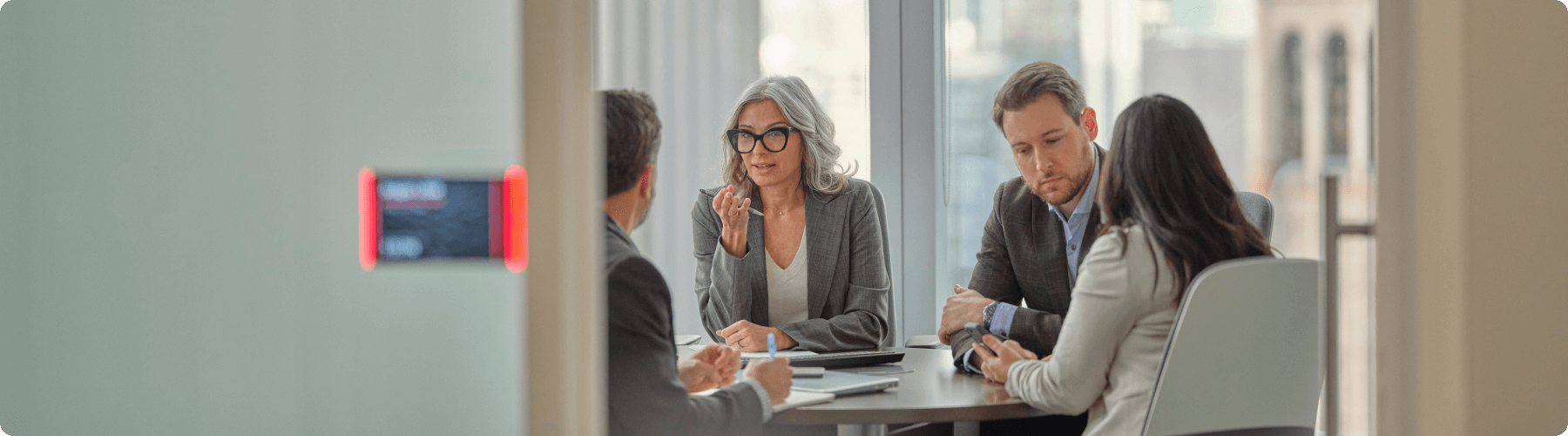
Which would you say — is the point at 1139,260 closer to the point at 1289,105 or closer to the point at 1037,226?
the point at 1289,105

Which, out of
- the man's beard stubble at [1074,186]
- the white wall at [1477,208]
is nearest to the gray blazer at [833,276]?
the man's beard stubble at [1074,186]

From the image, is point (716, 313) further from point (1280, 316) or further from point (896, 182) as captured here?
point (896, 182)

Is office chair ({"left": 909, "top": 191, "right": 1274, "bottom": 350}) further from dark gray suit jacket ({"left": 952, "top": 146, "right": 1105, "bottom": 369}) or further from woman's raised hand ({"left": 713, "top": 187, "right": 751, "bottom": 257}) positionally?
woman's raised hand ({"left": 713, "top": 187, "right": 751, "bottom": 257})

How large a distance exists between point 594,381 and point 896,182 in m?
2.40

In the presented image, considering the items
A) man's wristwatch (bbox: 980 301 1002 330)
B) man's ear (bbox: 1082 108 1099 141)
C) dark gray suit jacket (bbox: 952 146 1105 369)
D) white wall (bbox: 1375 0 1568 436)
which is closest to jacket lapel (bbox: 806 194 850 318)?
dark gray suit jacket (bbox: 952 146 1105 369)

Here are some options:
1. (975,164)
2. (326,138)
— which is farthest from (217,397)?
(975,164)

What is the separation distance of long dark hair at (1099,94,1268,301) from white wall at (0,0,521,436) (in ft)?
3.64

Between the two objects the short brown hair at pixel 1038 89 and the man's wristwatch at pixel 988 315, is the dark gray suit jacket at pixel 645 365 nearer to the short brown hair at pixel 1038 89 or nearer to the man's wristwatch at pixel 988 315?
the man's wristwatch at pixel 988 315

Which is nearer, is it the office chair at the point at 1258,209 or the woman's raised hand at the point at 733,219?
the office chair at the point at 1258,209

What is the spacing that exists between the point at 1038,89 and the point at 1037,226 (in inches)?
14.8

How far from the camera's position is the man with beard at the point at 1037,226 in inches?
75.3

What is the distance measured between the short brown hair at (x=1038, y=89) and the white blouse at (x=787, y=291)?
70 cm

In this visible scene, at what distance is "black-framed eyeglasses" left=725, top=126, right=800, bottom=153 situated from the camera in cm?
226

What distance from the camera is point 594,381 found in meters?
1.18
